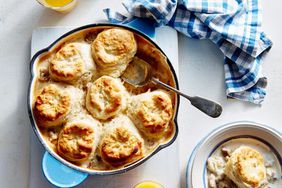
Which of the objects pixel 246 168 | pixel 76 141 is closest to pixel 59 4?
pixel 76 141

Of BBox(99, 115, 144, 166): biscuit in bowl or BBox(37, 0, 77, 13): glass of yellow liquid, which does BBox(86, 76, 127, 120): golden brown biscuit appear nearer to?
BBox(99, 115, 144, 166): biscuit in bowl

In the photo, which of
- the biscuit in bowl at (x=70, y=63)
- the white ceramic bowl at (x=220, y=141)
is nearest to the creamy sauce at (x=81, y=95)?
the biscuit in bowl at (x=70, y=63)

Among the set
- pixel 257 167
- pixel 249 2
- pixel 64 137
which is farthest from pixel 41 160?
pixel 249 2

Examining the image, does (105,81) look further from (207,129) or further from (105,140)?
(207,129)

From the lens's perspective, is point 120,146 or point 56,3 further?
point 56,3

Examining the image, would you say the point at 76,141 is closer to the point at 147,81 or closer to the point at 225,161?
the point at 147,81

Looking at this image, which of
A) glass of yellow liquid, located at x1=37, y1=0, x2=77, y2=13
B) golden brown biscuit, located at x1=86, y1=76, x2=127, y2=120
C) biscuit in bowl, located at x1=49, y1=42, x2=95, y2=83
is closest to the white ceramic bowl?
golden brown biscuit, located at x1=86, y1=76, x2=127, y2=120
